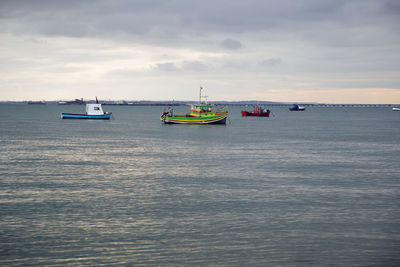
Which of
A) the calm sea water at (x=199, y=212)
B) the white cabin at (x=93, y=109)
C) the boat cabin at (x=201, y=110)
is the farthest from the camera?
the white cabin at (x=93, y=109)

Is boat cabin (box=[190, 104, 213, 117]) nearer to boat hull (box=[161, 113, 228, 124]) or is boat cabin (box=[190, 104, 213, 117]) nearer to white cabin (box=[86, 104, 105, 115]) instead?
boat hull (box=[161, 113, 228, 124])

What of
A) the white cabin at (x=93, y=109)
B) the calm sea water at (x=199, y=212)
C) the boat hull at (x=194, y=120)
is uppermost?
the white cabin at (x=93, y=109)

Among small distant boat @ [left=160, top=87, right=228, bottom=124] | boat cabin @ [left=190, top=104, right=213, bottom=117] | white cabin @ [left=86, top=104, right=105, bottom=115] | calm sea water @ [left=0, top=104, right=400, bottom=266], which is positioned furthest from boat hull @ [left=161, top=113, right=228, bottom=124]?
calm sea water @ [left=0, top=104, right=400, bottom=266]

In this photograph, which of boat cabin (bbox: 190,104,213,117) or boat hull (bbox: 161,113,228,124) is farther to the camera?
boat cabin (bbox: 190,104,213,117)

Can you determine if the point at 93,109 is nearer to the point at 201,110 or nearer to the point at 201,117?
the point at 201,110

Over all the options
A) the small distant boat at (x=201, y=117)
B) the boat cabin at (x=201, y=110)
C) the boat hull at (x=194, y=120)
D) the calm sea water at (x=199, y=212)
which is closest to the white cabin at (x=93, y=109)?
the boat hull at (x=194, y=120)

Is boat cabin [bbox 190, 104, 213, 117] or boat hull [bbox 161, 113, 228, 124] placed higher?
boat cabin [bbox 190, 104, 213, 117]

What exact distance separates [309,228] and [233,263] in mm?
5813

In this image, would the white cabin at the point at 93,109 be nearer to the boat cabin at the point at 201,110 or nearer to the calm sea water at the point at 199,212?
the boat cabin at the point at 201,110

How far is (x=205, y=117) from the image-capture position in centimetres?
10344

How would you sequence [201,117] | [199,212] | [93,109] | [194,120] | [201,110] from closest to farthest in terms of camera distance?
[199,212] < [194,120] < [201,117] < [201,110] < [93,109]

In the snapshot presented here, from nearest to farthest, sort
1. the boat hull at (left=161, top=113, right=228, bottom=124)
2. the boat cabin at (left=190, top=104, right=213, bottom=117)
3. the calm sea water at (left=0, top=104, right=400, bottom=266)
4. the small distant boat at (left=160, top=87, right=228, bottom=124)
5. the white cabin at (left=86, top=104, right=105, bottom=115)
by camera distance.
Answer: the calm sea water at (left=0, top=104, right=400, bottom=266) → the boat hull at (left=161, top=113, right=228, bottom=124) → the small distant boat at (left=160, top=87, right=228, bottom=124) → the boat cabin at (left=190, top=104, right=213, bottom=117) → the white cabin at (left=86, top=104, right=105, bottom=115)

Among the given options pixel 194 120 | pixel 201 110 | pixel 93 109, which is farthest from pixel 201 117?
pixel 93 109

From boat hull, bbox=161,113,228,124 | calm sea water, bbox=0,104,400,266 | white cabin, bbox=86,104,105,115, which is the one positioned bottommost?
calm sea water, bbox=0,104,400,266
